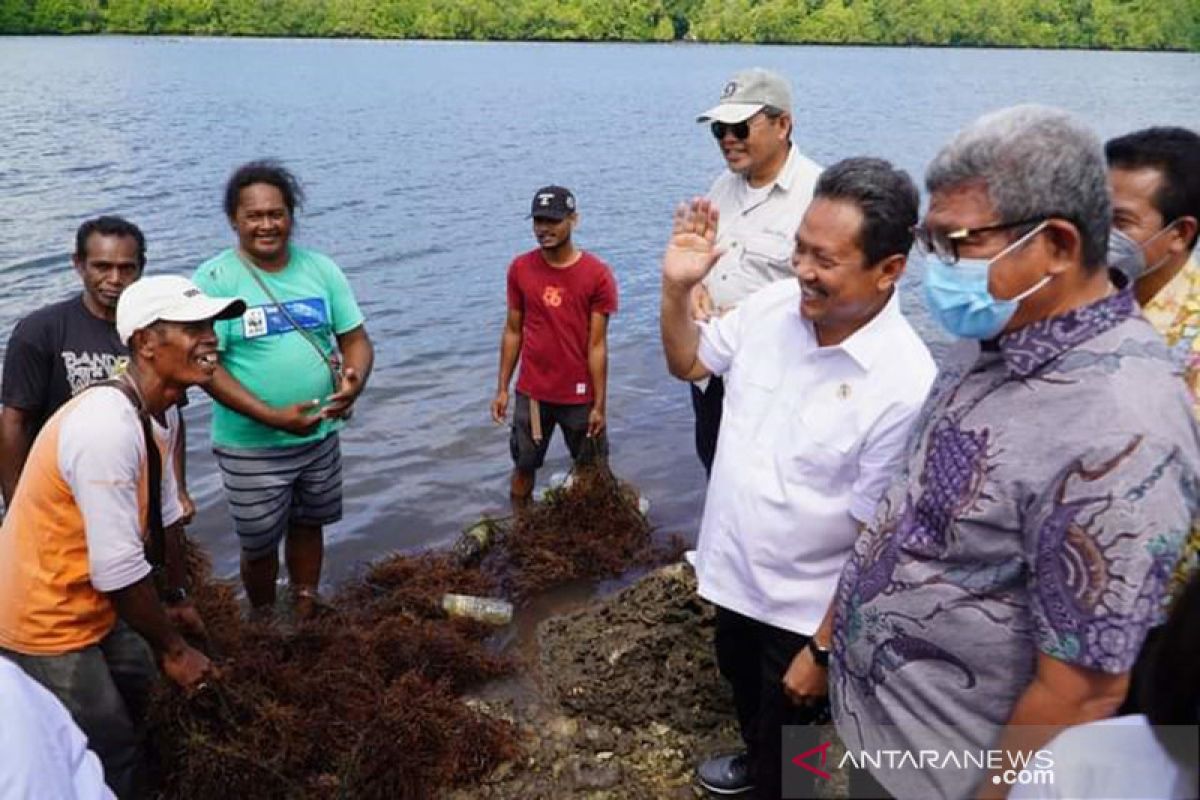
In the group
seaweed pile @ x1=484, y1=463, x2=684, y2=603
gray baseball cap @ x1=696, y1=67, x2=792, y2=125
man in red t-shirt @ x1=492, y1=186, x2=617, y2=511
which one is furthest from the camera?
seaweed pile @ x1=484, y1=463, x2=684, y2=603

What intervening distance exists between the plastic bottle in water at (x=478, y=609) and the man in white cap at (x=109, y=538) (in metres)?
2.20

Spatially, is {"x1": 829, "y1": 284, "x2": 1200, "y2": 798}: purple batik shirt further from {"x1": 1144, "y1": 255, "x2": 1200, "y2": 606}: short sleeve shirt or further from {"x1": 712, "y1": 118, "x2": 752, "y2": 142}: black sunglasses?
{"x1": 712, "y1": 118, "x2": 752, "y2": 142}: black sunglasses

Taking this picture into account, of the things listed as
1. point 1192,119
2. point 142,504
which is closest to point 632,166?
point 1192,119

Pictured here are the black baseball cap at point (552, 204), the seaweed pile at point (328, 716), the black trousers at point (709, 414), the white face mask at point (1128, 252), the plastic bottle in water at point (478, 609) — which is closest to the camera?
the white face mask at point (1128, 252)

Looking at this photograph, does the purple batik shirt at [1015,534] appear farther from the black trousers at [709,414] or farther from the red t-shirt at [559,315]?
the red t-shirt at [559,315]

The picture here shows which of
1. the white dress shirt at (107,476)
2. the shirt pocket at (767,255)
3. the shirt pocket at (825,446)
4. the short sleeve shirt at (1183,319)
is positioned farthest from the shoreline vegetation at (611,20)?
the white dress shirt at (107,476)

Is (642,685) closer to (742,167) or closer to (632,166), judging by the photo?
(742,167)

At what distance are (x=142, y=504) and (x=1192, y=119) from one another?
33741mm

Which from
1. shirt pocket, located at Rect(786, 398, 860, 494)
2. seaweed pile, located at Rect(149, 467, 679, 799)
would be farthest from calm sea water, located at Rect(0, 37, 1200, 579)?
shirt pocket, located at Rect(786, 398, 860, 494)

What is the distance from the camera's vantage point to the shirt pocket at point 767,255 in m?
4.43

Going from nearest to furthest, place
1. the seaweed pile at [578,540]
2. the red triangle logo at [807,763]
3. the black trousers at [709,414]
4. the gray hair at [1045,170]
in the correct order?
1. the gray hair at [1045,170]
2. the red triangle logo at [807,763]
3. the black trousers at [709,414]
4. the seaweed pile at [578,540]

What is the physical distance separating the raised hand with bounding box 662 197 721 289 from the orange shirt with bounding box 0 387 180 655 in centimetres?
189

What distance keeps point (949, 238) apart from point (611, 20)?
3670 inches

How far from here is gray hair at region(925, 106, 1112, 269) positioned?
1.94 metres
